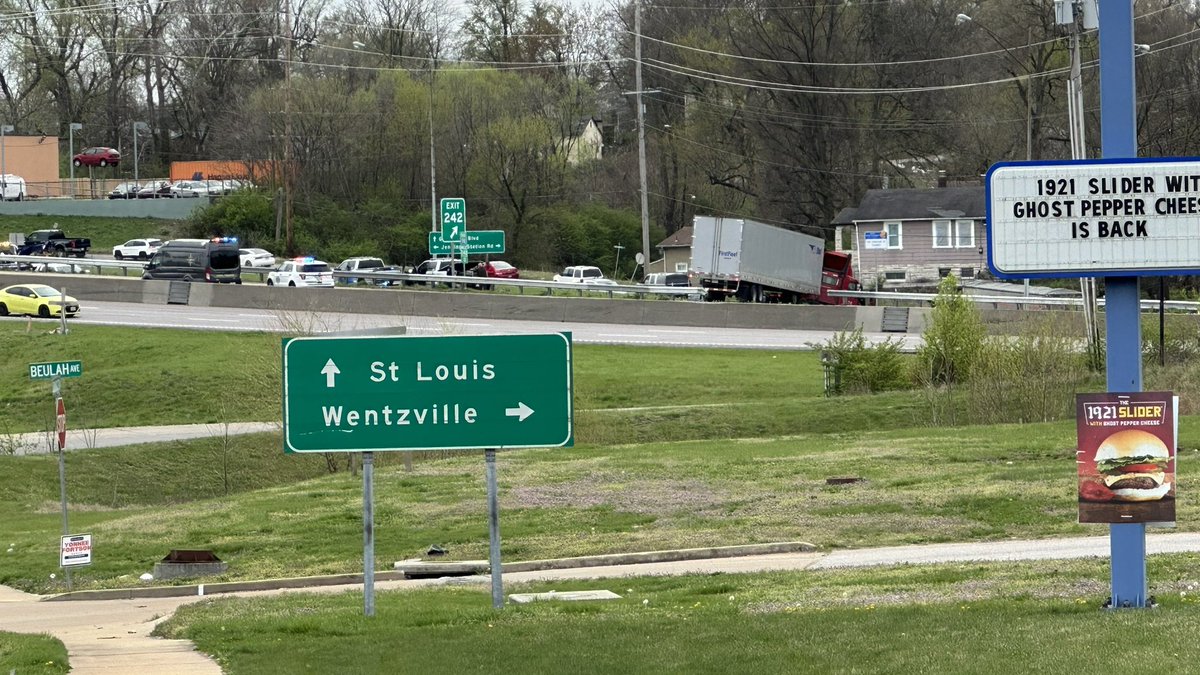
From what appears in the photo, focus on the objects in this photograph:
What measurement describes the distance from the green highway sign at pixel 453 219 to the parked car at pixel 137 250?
28.0 metres

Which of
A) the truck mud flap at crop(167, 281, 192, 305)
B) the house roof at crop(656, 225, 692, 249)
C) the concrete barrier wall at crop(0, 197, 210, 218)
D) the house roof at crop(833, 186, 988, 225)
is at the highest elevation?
the concrete barrier wall at crop(0, 197, 210, 218)

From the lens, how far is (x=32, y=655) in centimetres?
1202

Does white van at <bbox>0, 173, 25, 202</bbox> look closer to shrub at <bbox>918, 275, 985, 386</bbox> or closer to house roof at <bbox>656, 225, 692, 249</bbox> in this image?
house roof at <bbox>656, 225, 692, 249</bbox>

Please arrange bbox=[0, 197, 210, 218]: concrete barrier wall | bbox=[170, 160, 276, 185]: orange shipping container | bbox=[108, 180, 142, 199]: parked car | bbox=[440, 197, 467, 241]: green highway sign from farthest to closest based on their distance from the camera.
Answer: bbox=[108, 180, 142, 199]: parked car < bbox=[0, 197, 210, 218]: concrete barrier wall < bbox=[170, 160, 276, 185]: orange shipping container < bbox=[440, 197, 467, 241]: green highway sign

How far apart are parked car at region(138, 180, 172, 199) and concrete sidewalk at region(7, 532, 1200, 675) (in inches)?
3133

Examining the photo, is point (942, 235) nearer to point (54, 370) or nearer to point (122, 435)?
point (122, 435)

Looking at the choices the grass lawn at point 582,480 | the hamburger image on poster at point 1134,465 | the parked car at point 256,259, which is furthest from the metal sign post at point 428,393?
the parked car at point 256,259

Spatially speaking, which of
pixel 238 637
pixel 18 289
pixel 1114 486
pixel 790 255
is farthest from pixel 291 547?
pixel 790 255

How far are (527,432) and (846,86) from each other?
74.8 m

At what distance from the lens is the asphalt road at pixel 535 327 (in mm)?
50562

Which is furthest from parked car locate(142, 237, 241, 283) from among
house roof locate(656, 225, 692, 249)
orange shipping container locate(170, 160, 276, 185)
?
house roof locate(656, 225, 692, 249)

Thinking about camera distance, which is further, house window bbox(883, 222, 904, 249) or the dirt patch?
house window bbox(883, 222, 904, 249)

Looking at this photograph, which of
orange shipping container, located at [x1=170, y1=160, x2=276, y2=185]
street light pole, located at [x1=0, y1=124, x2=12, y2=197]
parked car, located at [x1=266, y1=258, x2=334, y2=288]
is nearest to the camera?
parked car, located at [x1=266, y1=258, x2=334, y2=288]

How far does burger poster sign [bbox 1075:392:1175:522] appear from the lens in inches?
449
